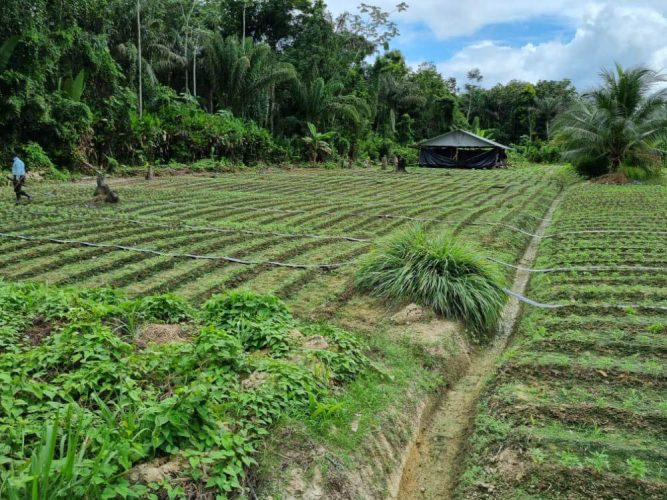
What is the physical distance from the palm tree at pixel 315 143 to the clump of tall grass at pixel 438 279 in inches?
861

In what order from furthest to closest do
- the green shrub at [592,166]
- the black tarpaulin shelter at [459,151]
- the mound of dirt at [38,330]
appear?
the black tarpaulin shelter at [459,151], the green shrub at [592,166], the mound of dirt at [38,330]

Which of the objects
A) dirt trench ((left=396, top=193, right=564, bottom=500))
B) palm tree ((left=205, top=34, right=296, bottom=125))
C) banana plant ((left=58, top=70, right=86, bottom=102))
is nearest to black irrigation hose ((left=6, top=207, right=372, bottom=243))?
dirt trench ((left=396, top=193, right=564, bottom=500))

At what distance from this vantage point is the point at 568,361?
4324 mm

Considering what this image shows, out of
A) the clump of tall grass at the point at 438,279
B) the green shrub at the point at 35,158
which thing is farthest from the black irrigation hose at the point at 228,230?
the green shrub at the point at 35,158

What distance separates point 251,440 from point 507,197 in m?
14.2

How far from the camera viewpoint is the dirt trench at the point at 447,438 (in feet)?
10.7

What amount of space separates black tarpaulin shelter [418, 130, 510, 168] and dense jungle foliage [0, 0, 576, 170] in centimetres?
352

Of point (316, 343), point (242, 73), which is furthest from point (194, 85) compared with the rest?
point (316, 343)

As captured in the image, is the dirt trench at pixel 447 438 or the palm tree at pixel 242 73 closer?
the dirt trench at pixel 447 438

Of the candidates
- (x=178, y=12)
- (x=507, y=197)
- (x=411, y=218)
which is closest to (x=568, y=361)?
(x=411, y=218)

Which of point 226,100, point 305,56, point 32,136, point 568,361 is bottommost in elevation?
point 568,361

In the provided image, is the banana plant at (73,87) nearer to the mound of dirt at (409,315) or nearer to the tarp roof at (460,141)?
the mound of dirt at (409,315)

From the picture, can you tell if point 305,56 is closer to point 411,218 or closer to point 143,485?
point 411,218

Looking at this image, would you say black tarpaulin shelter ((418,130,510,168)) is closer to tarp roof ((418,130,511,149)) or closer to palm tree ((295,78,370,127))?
tarp roof ((418,130,511,149))
